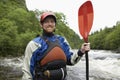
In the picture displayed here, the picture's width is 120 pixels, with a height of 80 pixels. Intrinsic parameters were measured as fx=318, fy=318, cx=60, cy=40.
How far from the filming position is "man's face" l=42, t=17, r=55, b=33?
343cm

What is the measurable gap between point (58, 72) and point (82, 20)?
2.22 feet

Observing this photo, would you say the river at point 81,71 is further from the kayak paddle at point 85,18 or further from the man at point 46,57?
the man at point 46,57

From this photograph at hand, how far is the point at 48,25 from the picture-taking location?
11.2 feet

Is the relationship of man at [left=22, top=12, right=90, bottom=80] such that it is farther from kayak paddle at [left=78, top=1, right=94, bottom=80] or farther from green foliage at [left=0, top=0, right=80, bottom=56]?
green foliage at [left=0, top=0, right=80, bottom=56]

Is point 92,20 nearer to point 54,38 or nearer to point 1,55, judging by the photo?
point 54,38

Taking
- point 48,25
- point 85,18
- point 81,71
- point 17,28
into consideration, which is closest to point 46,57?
point 48,25

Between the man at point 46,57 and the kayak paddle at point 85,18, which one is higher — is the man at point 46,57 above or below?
below

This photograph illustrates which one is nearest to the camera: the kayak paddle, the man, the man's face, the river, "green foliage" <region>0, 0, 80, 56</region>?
the man

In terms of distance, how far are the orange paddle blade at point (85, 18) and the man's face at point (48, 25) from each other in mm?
343

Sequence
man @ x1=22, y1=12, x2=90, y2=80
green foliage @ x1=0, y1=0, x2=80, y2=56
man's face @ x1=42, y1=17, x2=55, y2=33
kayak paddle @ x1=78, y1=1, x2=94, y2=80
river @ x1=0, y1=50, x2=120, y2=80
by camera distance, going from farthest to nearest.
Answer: green foliage @ x1=0, y1=0, x2=80, y2=56, river @ x1=0, y1=50, x2=120, y2=80, kayak paddle @ x1=78, y1=1, x2=94, y2=80, man's face @ x1=42, y1=17, x2=55, y2=33, man @ x1=22, y1=12, x2=90, y2=80

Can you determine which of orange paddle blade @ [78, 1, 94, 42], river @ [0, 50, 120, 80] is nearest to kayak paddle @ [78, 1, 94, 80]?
orange paddle blade @ [78, 1, 94, 42]

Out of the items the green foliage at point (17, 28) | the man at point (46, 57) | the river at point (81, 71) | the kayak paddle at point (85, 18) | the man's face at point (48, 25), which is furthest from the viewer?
the green foliage at point (17, 28)

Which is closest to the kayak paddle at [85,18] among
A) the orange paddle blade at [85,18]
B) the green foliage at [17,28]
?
the orange paddle blade at [85,18]

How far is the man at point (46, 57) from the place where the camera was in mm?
3318
